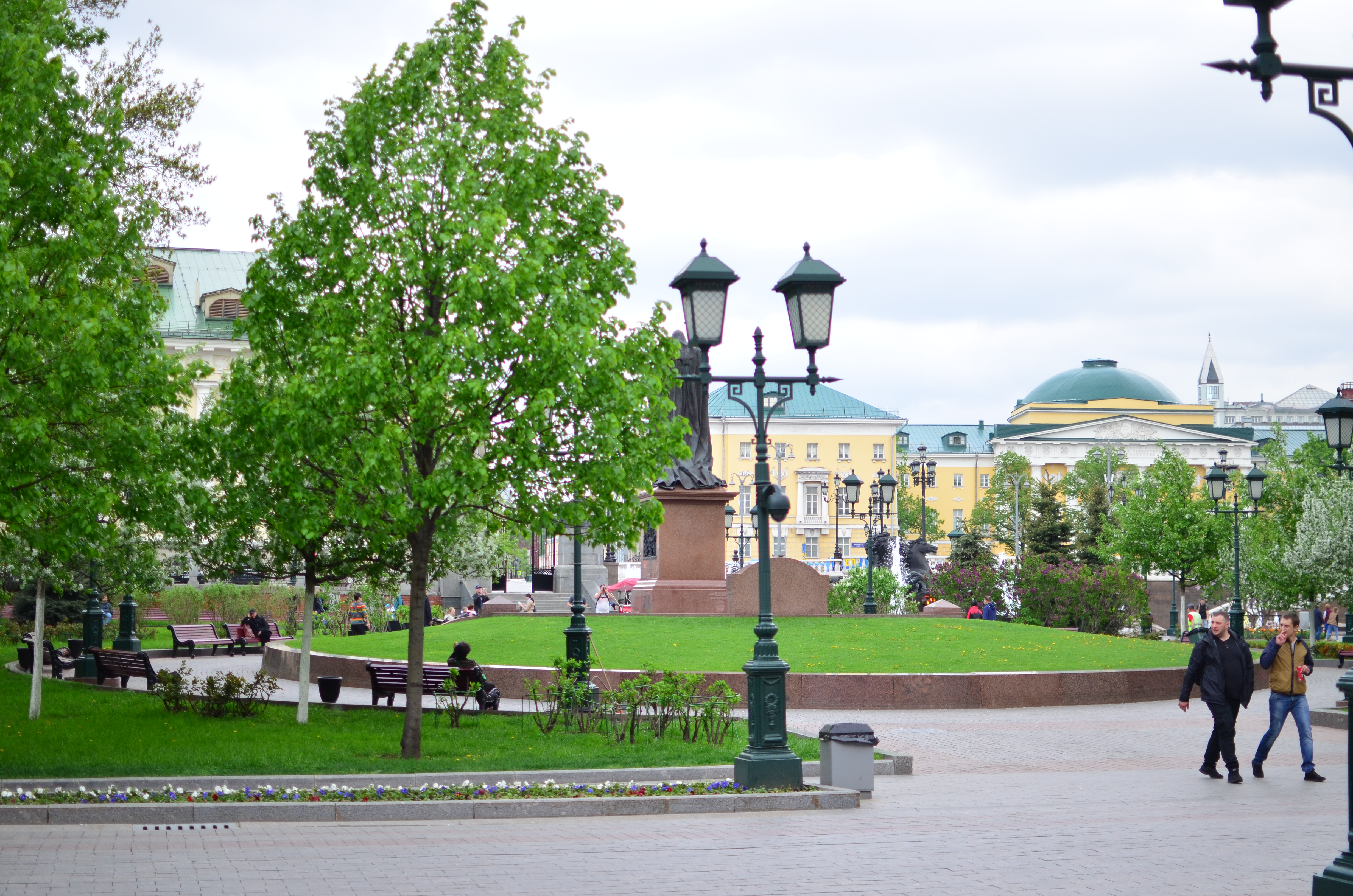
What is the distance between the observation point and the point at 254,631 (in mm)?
35812

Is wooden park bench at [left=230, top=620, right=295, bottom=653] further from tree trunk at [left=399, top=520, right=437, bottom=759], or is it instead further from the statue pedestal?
tree trunk at [left=399, top=520, right=437, bottom=759]

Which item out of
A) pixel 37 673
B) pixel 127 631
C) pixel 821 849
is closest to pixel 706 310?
pixel 821 849

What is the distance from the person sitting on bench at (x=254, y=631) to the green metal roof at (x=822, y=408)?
77.2 metres

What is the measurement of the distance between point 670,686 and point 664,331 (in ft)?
13.7

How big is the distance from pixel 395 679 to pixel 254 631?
18133 millimetres

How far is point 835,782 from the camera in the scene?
1295cm

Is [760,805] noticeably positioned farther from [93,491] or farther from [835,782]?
[93,491]

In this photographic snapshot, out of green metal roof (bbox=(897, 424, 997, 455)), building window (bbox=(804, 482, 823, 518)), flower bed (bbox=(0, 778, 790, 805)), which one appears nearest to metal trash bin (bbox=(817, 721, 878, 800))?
flower bed (bbox=(0, 778, 790, 805))

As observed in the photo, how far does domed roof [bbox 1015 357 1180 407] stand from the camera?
130 meters

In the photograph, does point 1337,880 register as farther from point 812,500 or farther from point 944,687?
point 812,500

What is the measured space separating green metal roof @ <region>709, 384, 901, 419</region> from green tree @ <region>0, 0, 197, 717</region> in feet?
320

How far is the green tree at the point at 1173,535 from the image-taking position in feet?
180

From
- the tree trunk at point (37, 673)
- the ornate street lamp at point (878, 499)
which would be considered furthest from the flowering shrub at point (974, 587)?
the tree trunk at point (37, 673)

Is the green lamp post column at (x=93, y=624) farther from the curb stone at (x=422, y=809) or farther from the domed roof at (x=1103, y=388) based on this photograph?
the domed roof at (x=1103, y=388)
